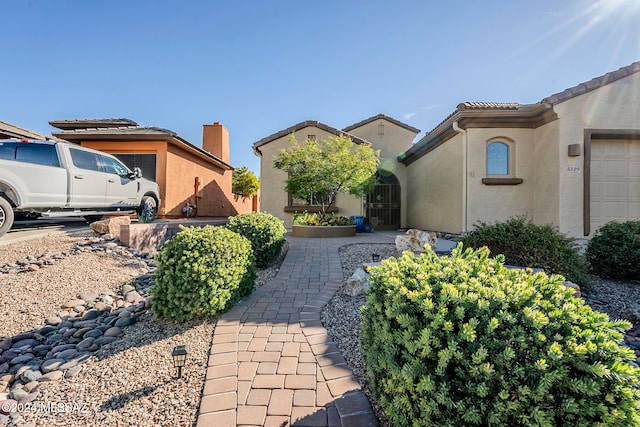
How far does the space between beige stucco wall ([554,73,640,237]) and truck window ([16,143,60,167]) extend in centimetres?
1231

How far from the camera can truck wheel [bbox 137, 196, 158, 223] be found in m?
7.51

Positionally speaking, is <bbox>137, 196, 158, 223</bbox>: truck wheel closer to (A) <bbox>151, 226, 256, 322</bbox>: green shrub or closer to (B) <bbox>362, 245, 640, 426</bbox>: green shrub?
(A) <bbox>151, 226, 256, 322</bbox>: green shrub

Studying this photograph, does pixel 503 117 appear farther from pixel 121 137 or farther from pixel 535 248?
pixel 121 137

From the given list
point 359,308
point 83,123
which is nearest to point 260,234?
point 359,308

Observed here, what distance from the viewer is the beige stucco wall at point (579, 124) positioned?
729 centimetres

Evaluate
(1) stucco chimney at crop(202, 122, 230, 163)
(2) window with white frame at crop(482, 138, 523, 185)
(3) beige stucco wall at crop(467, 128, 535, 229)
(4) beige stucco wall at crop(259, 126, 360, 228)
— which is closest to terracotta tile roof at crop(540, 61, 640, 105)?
(3) beige stucco wall at crop(467, 128, 535, 229)

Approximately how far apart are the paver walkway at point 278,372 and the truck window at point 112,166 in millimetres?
5805

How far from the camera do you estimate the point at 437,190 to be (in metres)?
10.0

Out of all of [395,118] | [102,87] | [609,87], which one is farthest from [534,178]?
[102,87]

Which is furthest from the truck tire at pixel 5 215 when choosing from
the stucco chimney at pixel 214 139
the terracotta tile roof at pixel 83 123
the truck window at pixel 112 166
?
the stucco chimney at pixel 214 139

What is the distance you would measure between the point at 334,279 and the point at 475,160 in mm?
6421

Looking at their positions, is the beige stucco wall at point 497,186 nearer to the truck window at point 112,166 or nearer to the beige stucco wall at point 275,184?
the beige stucco wall at point 275,184

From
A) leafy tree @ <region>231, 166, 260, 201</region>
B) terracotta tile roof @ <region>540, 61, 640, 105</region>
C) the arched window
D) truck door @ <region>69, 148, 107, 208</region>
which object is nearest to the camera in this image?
truck door @ <region>69, 148, 107, 208</region>

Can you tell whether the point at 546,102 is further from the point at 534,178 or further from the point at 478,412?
the point at 478,412
